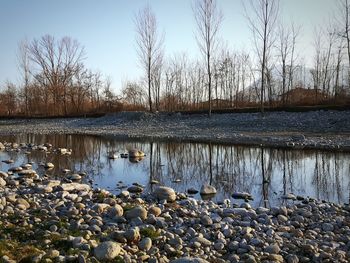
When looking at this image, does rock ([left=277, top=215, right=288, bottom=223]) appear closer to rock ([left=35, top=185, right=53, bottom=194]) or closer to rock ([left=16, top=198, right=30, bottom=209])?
rock ([left=16, top=198, right=30, bottom=209])

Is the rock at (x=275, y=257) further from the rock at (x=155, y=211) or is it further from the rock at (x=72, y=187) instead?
the rock at (x=72, y=187)

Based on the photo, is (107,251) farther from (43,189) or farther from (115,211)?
(43,189)

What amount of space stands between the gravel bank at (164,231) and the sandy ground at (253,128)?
9181 millimetres

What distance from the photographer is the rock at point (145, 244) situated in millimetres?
4161

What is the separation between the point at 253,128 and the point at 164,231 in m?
17.5

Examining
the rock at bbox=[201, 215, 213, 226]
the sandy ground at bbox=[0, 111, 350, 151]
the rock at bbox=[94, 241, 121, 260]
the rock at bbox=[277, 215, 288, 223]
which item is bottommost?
the rock at bbox=[277, 215, 288, 223]

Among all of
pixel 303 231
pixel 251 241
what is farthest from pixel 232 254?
pixel 303 231

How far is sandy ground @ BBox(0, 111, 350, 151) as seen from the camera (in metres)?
16.0

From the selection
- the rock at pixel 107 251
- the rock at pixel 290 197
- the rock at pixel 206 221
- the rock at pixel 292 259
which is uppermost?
the rock at pixel 107 251

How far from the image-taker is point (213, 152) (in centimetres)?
1386

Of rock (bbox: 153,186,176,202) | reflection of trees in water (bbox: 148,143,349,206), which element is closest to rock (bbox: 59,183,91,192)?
rock (bbox: 153,186,176,202)

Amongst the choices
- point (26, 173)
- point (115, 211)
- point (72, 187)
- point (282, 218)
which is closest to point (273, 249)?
point (282, 218)

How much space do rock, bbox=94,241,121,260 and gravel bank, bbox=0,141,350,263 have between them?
0.01m

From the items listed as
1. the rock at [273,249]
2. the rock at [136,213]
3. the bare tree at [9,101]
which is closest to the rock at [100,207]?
the rock at [136,213]
